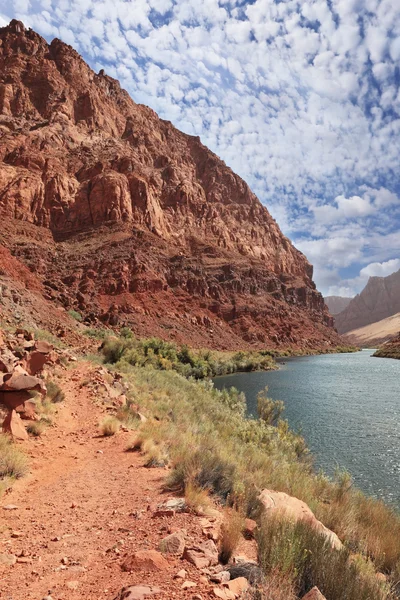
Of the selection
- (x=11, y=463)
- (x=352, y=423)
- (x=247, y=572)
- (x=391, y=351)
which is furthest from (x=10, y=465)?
(x=391, y=351)

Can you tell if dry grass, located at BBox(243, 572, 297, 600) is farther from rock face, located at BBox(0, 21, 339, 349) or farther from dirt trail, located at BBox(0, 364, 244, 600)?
rock face, located at BBox(0, 21, 339, 349)

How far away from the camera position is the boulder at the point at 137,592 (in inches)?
120

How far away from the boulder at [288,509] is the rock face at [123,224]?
40799mm

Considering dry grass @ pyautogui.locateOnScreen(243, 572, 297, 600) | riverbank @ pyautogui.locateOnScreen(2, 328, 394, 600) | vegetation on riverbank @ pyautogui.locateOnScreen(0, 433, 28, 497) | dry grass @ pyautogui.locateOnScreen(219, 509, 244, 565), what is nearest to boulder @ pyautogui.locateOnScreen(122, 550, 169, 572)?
riverbank @ pyautogui.locateOnScreen(2, 328, 394, 600)

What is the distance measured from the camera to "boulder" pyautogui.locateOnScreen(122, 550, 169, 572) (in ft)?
11.8

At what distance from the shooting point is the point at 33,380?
8891 millimetres

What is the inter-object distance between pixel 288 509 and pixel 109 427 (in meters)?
5.31

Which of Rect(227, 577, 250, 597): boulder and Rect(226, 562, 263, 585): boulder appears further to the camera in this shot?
Rect(226, 562, 263, 585): boulder

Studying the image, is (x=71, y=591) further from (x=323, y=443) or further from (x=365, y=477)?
(x=323, y=443)

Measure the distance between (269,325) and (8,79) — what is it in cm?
8519

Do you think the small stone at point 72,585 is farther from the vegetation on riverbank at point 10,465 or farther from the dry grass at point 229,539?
the vegetation on riverbank at point 10,465

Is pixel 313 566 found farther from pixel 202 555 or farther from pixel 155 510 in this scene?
pixel 155 510

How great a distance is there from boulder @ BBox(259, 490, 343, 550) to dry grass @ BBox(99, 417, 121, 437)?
461 cm

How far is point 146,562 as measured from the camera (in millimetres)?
3648
